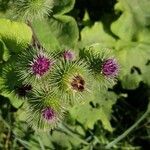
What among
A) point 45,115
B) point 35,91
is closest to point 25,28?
point 35,91

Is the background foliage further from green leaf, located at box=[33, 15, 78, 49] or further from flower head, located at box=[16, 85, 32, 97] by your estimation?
flower head, located at box=[16, 85, 32, 97]

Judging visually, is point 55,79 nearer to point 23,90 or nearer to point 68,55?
point 68,55

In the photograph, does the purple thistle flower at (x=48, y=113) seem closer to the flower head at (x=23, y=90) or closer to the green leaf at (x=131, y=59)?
the flower head at (x=23, y=90)

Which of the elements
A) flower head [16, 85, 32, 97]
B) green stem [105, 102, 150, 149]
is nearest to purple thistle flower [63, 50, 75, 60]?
flower head [16, 85, 32, 97]

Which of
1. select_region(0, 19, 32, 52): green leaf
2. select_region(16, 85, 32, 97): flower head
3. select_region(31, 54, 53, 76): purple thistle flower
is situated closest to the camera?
select_region(31, 54, 53, 76): purple thistle flower

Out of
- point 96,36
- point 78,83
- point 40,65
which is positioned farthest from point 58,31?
point 78,83

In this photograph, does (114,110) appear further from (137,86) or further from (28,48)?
(28,48)
